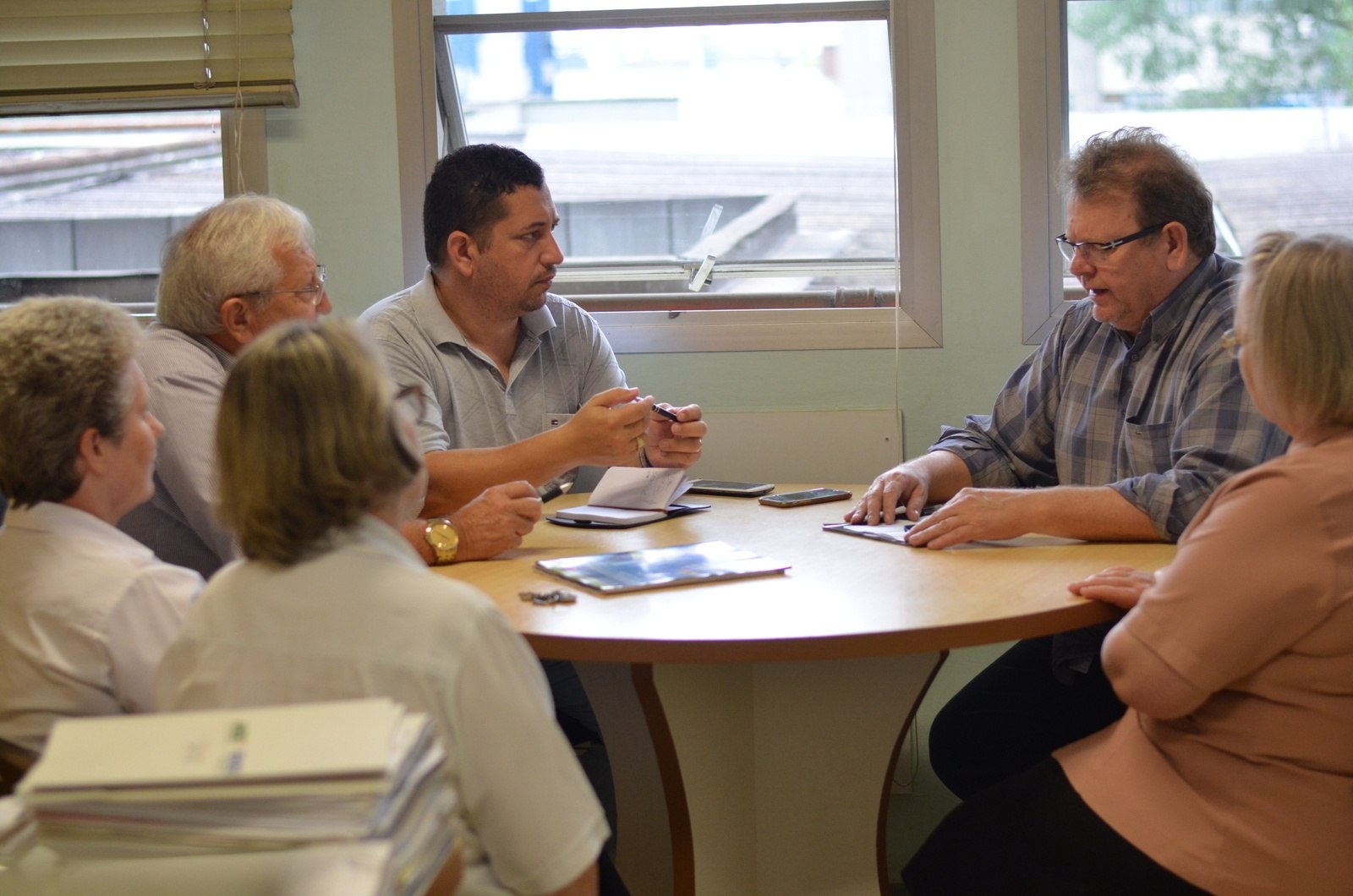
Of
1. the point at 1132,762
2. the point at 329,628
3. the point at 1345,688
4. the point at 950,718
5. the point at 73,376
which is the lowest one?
the point at 950,718

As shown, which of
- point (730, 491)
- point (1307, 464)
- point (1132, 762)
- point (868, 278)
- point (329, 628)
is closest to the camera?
point (329, 628)

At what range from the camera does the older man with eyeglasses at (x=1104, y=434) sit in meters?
2.03

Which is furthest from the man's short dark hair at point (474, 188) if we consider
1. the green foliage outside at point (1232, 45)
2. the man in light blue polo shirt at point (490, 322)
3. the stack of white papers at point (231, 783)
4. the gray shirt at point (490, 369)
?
the stack of white papers at point (231, 783)

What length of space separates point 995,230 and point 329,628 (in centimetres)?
228

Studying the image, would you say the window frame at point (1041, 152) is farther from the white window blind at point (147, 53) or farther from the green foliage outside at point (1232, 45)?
the white window blind at point (147, 53)

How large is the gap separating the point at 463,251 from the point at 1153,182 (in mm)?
1386

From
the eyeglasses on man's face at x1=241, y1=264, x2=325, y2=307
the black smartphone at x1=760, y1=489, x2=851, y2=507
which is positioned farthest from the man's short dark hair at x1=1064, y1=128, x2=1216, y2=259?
the eyeglasses on man's face at x1=241, y1=264, x2=325, y2=307

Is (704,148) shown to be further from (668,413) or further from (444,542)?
(444,542)

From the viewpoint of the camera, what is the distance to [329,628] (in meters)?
1.11

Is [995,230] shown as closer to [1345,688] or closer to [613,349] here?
[613,349]

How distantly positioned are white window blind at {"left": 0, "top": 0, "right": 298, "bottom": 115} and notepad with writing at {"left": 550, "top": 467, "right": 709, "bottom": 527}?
1.35m

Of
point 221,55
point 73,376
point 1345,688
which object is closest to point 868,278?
point 221,55

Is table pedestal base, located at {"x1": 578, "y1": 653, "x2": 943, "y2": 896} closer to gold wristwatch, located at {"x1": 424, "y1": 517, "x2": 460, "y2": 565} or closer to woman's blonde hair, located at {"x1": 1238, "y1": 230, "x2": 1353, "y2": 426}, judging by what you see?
gold wristwatch, located at {"x1": 424, "y1": 517, "x2": 460, "y2": 565}

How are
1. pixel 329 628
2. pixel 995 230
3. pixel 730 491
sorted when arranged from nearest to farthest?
pixel 329 628, pixel 730 491, pixel 995 230
